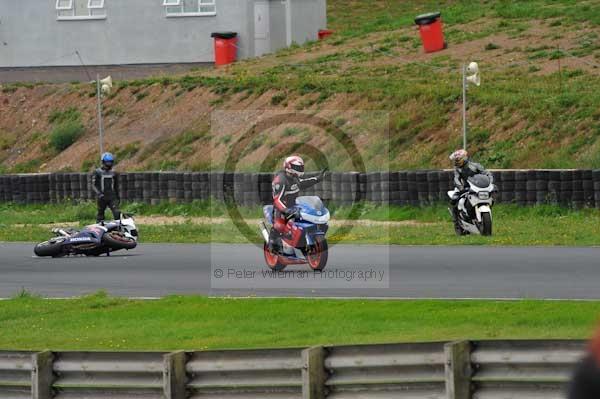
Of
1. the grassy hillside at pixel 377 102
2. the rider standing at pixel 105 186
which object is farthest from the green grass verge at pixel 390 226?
the grassy hillside at pixel 377 102

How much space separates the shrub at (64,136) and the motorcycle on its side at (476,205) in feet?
73.0

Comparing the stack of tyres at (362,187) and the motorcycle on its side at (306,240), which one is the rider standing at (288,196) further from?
the stack of tyres at (362,187)

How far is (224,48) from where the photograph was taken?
Result: 48.4m

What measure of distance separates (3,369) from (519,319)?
5.09 meters

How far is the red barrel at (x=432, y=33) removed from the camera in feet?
142

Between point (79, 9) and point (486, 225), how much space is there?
30.3 meters

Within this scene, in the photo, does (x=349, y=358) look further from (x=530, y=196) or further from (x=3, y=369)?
(x=530, y=196)

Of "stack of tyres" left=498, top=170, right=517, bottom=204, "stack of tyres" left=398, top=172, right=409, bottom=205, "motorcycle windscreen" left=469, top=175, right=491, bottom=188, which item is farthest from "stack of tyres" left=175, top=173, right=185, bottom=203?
"motorcycle windscreen" left=469, top=175, right=491, bottom=188

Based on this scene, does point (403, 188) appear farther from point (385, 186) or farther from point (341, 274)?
point (341, 274)

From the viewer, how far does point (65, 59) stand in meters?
50.9

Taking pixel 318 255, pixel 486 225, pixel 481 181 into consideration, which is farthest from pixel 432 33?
pixel 318 255

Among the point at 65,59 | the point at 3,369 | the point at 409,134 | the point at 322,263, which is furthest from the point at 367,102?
the point at 3,369

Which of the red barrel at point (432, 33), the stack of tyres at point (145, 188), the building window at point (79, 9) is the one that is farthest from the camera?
the building window at point (79, 9)

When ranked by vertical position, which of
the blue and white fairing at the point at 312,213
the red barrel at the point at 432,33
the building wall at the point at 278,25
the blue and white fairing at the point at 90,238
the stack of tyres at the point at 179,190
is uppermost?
the building wall at the point at 278,25
